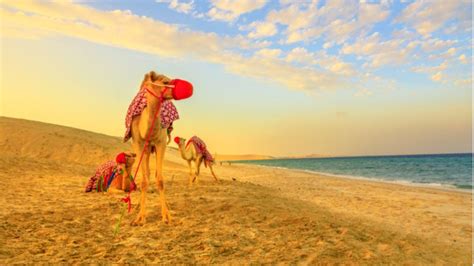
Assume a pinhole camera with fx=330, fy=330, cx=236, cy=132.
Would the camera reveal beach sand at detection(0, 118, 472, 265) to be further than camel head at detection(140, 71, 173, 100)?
No

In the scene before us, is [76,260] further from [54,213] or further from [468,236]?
[468,236]

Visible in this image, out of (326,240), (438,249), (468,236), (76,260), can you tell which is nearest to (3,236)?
(76,260)

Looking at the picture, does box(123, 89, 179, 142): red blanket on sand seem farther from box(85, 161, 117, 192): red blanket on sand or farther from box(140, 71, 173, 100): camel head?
box(85, 161, 117, 192): red blanket on sand

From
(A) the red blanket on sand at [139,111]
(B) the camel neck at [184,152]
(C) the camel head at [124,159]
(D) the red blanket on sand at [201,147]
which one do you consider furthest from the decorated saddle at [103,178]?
(D) the red blanket on sand at [201,147]

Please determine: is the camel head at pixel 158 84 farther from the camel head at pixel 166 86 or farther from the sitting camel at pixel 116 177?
the sitting camel at pixel 116 177

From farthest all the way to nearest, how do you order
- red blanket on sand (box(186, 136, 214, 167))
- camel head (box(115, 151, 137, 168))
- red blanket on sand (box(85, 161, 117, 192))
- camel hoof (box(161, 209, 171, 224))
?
red blanket on sand (box(186, 136, 214, 167)) → red blanket on sand (box(85, 161, 117, 192)) → camel head (box(115, 151, 137, 168)) → camel hoof (box(161, 209, 171, 224))

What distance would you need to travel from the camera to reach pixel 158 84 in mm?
6348

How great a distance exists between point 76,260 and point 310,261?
3.23 metres

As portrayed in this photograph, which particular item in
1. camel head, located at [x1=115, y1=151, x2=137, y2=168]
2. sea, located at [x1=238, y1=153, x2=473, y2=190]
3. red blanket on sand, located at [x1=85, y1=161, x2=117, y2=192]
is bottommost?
sea, located at [x1=238, y1=153, x2=473, y2=190]

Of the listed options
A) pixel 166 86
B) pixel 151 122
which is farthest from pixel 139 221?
pixel 166 86

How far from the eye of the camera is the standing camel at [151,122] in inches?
250

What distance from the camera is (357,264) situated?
470 centimetres

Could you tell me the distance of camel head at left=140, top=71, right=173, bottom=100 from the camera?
249 inches

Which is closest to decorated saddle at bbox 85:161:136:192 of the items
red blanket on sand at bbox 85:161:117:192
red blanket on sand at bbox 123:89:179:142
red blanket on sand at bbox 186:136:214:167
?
red blanket on sand at bbox 85:161:117:192
